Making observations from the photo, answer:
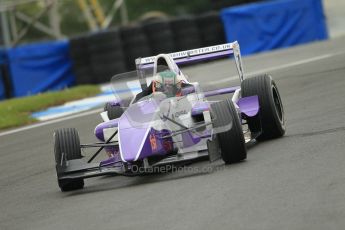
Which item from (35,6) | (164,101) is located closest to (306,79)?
(164,101)

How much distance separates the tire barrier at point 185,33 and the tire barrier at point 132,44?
5.19 ft

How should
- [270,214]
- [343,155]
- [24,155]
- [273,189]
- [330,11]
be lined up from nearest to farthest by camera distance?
[270,214], [273,189], [343,155], [24,155], [330,11]

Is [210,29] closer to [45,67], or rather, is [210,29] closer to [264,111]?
[45,67]

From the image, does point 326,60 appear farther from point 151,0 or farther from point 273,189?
point 151,0

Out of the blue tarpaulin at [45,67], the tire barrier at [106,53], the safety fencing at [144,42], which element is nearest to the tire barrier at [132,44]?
the safety fencing at [144,42]

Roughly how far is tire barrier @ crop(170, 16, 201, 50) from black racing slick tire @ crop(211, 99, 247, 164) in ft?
59.1

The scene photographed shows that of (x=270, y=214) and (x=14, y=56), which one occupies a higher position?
A: (x=14, y=56)

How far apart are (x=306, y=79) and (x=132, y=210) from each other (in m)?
9.81

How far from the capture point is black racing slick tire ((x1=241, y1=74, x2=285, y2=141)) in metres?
9.87

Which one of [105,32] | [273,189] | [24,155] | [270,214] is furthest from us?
[105,32]

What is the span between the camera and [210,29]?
2752 cm

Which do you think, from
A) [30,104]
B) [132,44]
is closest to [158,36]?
[132,44]

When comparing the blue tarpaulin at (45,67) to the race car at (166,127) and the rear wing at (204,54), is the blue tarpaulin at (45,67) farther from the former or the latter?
the race car at (166,127)

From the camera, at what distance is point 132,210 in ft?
23.5
